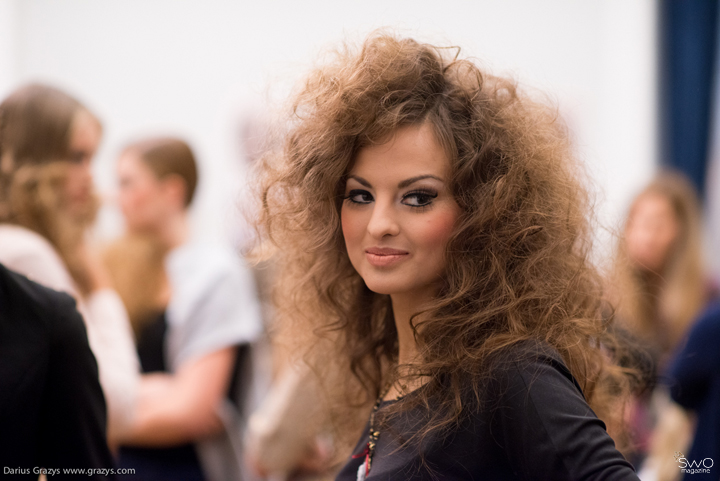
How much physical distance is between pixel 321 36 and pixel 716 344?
3281 millimetres

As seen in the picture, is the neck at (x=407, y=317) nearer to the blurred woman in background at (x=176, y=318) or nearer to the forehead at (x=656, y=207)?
the blurred woman in background at (x=176, y=318)

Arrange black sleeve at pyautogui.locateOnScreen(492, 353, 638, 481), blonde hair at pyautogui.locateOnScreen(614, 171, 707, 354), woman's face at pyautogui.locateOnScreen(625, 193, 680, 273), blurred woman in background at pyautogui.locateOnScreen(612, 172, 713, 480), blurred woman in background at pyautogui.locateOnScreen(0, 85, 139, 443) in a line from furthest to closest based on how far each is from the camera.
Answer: woman's face at pyautogui.locateOnScreen(625, 193, 680, 273), blonde hair at pyautogui.locateOnScreen(614, 171, 707, 354), blurred woman in background at pyautogui.locateOnScreen(612, 172, 713, 480), blurred woman in background at pyautogui.locateOnScreen(0, 85, 139, 443), black sleeve at pyautogui.locateOnScreen(492, 353, 638, 481)

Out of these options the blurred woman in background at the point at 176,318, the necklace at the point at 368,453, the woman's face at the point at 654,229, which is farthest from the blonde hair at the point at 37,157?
the woman's face at the point at 654,229

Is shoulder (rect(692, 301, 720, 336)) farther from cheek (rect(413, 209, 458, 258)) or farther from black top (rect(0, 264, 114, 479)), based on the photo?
black top (rect(0, 264, 114, 479))

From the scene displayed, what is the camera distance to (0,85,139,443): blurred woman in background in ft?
4.92

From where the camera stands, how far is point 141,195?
249 centimetres

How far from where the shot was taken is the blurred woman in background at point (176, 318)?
80.7 inches

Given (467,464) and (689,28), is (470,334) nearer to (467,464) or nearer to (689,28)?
(467,464)

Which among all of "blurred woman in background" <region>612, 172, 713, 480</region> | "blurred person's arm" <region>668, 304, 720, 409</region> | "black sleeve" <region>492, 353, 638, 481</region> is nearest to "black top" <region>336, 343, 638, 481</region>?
"black sleeve" <region>492, 353, 638, 481</region>

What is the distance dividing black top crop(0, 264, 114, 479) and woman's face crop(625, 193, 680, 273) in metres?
2.24

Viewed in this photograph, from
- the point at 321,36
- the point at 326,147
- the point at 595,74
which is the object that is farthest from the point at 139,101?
the point at 326,147

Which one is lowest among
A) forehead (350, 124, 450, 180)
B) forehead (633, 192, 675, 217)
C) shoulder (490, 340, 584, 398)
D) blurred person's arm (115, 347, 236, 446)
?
blurred person's arm (115, 347, 236, 446)

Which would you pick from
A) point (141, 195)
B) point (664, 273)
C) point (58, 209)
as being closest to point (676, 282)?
point (664, 273)

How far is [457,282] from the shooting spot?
1.08 metres
